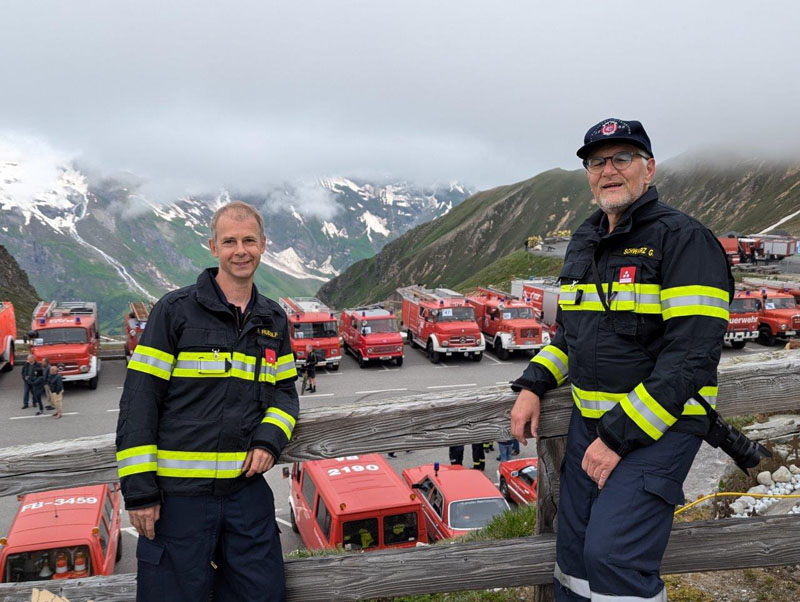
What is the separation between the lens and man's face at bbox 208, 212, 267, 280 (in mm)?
3027

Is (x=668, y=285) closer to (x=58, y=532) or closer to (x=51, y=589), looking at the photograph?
(x=51, y=589)

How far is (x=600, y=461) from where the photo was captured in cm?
254

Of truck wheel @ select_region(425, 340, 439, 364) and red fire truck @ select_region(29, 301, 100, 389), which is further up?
red fire truck @ select_region(29, 301, 100, 389)

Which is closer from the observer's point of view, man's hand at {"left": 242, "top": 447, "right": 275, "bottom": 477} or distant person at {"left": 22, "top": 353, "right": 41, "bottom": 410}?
man's hand at {"left": 242, "top": 447, "right": 275, "bottom": 477}

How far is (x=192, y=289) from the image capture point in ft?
9.70

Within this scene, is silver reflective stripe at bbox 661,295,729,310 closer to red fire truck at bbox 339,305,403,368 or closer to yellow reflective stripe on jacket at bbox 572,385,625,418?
yellow reflective stripe on jacket at bbox 572,385,625,418

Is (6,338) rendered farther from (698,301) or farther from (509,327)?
(698,301)

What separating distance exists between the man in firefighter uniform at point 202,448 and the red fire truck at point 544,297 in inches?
990

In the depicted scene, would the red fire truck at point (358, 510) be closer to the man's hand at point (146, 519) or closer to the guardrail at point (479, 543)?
the guardrail at point (479, 543)

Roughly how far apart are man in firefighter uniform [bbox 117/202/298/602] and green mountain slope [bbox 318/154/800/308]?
10047cm

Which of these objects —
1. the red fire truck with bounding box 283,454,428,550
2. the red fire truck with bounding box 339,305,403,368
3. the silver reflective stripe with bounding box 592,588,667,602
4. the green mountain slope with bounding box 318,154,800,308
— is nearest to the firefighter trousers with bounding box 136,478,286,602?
the silver reflective stripe with bounding box 592,588,667,602

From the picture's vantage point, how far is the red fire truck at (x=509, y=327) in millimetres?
25391

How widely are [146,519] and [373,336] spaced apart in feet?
70.8

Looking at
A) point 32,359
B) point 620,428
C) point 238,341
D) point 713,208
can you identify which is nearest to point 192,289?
point 238,341
